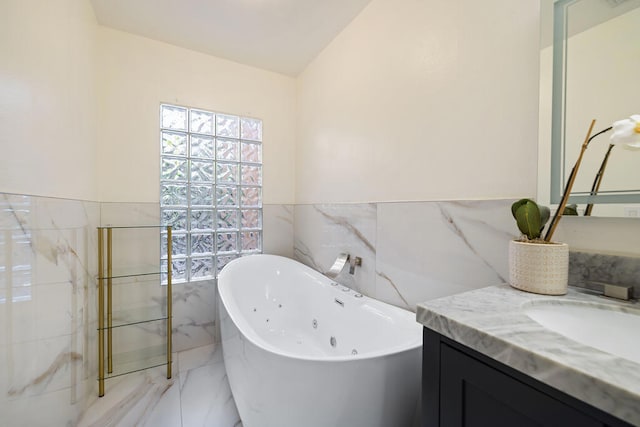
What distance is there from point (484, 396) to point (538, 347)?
16 centimetres

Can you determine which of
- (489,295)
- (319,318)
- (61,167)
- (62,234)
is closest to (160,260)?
(62,234)

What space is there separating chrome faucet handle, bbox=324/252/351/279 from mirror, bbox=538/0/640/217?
3.69 ft

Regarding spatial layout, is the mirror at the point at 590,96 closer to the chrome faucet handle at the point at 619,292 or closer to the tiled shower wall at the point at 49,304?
the chrome faucet handle at the point at 619,292

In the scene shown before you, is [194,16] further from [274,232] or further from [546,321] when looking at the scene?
[546,321]

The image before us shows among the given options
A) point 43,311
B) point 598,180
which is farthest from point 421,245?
point 43,311

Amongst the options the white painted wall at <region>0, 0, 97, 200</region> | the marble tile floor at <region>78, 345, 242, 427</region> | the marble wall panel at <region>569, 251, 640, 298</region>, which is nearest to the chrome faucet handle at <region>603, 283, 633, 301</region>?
the marble wall panel at <region>569, 251, 640, 298</region>

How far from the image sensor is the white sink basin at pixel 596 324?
1.89ft

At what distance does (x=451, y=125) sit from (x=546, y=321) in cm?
85

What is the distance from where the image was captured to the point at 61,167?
124 cm

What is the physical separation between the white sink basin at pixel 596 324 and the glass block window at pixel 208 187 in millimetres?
2171

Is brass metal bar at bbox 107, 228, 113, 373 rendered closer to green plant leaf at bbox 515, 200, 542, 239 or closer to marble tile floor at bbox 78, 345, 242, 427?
marble tile floor at bbox 78, 345, 242, 427

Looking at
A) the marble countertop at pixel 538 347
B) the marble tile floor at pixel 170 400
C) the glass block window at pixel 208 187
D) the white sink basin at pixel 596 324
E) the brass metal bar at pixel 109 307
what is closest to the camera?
the marble countertop at pixel 538 347

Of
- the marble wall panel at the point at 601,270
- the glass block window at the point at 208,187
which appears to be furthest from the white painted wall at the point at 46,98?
the marble wall panel at the point at 601,270

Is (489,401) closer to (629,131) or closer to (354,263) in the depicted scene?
(629,131)
